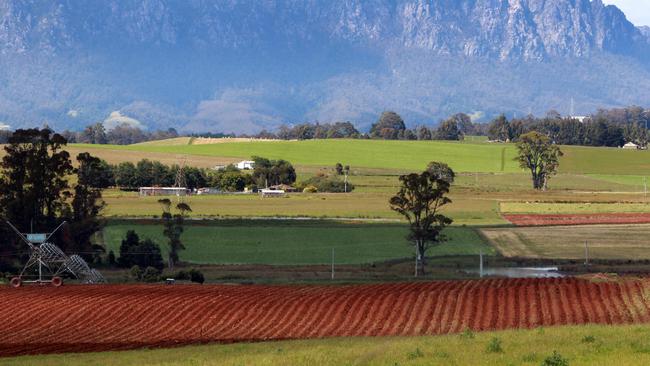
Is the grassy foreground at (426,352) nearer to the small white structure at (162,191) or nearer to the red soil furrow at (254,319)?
the red soil furrow at (254,319)

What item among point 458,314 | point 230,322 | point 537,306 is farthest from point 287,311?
point 537,306

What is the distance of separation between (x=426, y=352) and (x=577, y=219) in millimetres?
81354

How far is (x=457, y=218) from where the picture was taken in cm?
11381

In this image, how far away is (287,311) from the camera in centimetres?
4997

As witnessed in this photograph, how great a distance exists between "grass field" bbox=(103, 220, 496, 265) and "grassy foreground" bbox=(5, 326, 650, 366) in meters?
42.5

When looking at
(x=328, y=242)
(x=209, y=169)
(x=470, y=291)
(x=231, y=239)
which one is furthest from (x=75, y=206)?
(x=209, y=169)

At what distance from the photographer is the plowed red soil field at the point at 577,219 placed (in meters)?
107

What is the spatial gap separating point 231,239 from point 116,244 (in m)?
8.56

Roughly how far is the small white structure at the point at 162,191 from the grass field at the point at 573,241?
52204mm

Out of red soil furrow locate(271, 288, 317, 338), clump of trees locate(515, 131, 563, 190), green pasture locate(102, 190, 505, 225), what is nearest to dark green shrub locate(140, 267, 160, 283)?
red soil furrow locate(271, 288, 317, 338)

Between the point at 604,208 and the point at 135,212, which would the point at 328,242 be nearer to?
the point at 135,212

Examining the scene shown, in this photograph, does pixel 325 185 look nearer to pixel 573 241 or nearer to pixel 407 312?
pixel 573 241

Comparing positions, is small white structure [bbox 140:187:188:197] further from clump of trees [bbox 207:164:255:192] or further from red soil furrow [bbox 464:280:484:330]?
red soil furrow [bbox 464:280:484:330]

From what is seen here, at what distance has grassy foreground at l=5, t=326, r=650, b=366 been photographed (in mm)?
29734
